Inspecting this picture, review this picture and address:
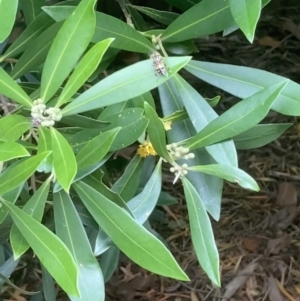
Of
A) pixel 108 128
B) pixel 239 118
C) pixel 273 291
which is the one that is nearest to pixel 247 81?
pixel 239 118

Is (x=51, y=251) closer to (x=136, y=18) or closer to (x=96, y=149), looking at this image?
(x=96, y=149)

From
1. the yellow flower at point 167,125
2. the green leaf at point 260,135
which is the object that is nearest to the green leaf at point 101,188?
the yellow flower at point 167,125

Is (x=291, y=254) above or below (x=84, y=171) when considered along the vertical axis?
below

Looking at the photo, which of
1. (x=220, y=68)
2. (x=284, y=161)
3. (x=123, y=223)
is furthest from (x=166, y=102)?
(x=284, y=161)

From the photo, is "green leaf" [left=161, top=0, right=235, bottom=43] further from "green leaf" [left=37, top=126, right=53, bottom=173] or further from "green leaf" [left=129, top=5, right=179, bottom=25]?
"green leaf" [left=37, top=126, right=53, bottom=173]

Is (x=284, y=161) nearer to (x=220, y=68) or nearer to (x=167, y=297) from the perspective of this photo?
(x=167, y=297)

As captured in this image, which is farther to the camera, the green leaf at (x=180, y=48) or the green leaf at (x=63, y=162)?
the green leaf at (x=180, y=48)

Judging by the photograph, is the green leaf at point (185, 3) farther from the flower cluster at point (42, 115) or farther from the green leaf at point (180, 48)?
the flower cluster at point (42, 115)
